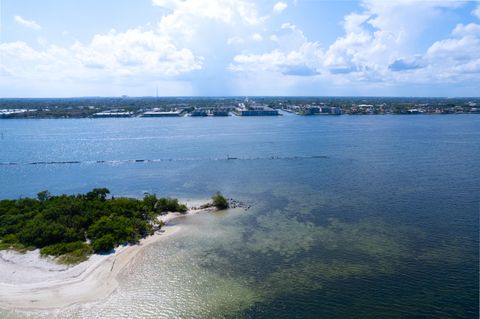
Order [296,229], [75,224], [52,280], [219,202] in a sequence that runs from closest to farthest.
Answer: [52,280] < [75,224] < [296,229] < [219,202]

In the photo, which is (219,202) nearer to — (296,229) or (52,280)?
(296,229)

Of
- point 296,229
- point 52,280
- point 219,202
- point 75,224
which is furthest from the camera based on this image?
point 219,202

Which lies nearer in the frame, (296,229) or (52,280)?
(52,280)

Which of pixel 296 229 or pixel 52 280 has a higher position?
pixel 296 229

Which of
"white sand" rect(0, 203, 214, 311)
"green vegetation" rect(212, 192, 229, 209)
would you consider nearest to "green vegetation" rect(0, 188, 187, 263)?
"white sand" rect(0, 203, 214, 311)

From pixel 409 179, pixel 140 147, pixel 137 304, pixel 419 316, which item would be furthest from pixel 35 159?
pixel 419 316

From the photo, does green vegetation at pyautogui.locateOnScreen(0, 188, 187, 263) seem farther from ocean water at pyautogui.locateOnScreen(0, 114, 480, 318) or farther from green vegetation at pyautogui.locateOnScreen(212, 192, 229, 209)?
green vegetation at pyautogui.locateOnScreen(212, 192, 229, 209)

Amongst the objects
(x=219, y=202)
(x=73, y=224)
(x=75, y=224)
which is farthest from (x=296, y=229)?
(x=73, y=224)
